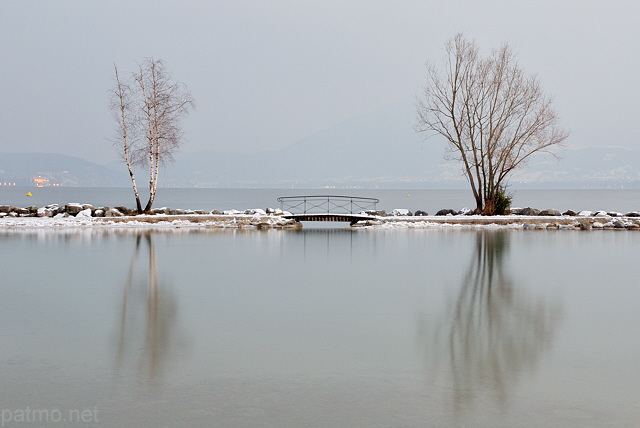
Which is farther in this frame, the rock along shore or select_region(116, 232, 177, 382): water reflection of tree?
the rock along shore

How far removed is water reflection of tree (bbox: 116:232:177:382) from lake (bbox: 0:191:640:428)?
1.4 inches

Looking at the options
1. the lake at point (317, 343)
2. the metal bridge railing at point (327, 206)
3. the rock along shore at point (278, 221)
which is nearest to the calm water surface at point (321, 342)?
the lake at point (317, 343)

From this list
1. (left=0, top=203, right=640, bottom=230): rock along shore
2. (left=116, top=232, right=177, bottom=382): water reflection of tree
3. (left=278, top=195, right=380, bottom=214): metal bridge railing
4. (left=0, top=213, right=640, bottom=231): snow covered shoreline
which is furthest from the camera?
(left=278, top=195, right=380, bottom=214): metal bridge railing

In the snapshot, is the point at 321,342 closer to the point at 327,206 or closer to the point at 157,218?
the point at 157,218

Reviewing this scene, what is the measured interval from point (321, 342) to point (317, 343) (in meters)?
0.08

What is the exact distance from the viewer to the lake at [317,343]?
6.26m

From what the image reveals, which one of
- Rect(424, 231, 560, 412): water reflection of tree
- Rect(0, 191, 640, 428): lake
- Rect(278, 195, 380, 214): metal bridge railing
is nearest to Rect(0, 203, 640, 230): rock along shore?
Rect(278, 195, 380, 214): metal bridge railing

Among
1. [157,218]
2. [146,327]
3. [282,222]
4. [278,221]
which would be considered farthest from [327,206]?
[146,327]

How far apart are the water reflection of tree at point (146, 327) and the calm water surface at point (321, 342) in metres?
0.04

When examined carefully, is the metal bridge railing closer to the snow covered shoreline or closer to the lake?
the snow covered shoreline

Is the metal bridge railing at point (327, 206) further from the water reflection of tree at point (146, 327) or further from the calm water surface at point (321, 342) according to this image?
the water reflection of tree at point (146, 327)

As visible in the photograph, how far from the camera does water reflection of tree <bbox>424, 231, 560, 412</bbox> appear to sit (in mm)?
7188

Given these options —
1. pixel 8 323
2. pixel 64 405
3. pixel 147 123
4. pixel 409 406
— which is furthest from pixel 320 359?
pixel 147 123

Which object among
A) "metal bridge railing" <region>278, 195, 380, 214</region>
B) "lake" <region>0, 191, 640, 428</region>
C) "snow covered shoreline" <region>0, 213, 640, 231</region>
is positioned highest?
"metal bridge railing" <region>278, 195, 380, 214</region>
